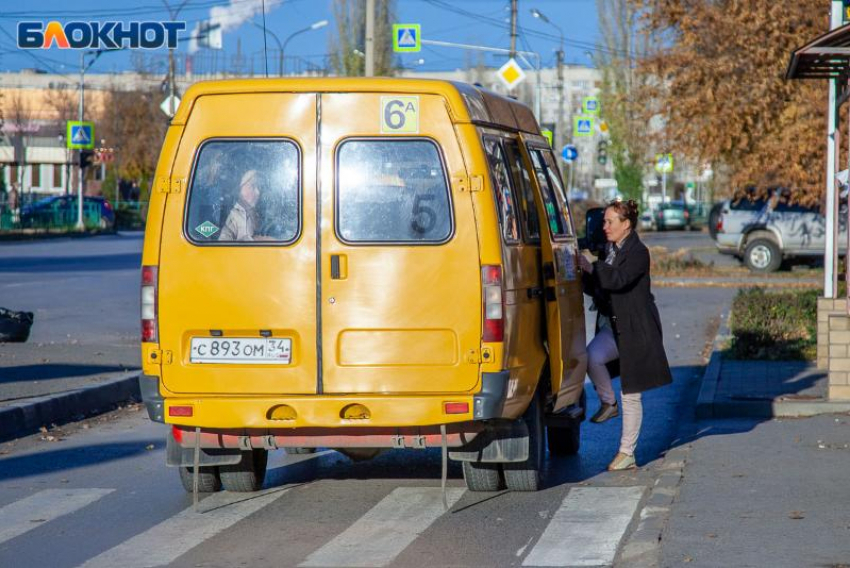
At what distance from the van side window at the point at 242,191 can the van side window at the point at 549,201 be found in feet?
5.85

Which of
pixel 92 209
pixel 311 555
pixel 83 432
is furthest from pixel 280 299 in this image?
pixel 92 209

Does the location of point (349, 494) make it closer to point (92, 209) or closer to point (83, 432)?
point (83, 432)

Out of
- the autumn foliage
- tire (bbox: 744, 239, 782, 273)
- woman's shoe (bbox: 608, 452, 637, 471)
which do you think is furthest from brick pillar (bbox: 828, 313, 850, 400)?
tire (bbox: 744, 239, 782, 273)

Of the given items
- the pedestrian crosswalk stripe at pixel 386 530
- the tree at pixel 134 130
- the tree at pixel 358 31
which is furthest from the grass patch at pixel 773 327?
the tree at pixel 134 130

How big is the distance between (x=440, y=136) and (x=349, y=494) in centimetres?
227

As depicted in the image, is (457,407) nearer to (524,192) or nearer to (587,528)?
(587,528)

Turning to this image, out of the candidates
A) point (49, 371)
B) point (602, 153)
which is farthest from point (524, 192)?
point (602, 153)

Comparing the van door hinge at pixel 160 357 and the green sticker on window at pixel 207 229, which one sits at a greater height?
the green sticker on window at pixel 207 229

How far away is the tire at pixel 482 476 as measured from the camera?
832cm

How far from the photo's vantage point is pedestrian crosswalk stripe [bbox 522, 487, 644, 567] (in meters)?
6.67

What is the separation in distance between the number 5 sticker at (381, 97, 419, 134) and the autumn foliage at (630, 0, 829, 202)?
59.4 feet

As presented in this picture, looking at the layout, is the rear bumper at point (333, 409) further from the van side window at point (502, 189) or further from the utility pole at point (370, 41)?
the utility pole at point (370, 41)

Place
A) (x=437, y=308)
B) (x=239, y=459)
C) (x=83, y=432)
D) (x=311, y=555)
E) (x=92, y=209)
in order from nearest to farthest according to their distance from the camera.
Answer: (x=311, y=555)
(x=437, y=308)
(x=239, y=459)
(x=83, y=432)
(x=92, y=209)

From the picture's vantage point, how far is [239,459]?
7.99 metres
